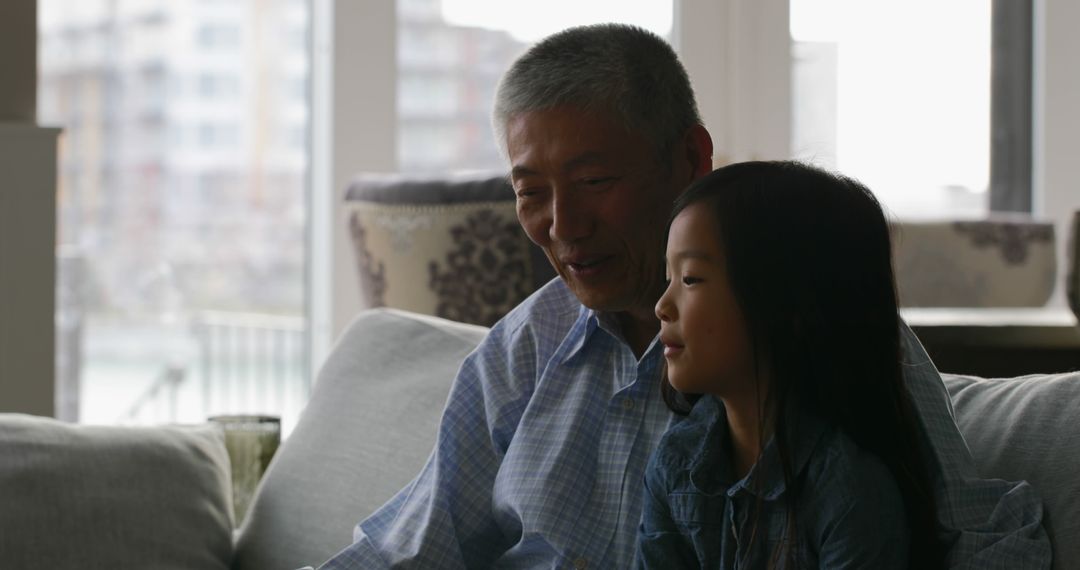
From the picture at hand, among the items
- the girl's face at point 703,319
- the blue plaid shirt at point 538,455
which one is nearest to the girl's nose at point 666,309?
the girl's face at point 703,319

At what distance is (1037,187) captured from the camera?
4777 millimetres

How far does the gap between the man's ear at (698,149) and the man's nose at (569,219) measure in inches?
5.1

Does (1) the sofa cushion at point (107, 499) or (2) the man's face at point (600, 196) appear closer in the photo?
(2) the man's face at point (600, 196)

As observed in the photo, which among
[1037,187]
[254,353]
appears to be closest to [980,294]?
[1037,187]

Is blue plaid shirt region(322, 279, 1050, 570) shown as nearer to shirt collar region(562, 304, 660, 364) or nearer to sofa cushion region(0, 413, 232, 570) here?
shirt collar region(562, 304, 660, 364)

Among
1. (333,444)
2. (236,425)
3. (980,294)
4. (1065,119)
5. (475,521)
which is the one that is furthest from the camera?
(1065,119)

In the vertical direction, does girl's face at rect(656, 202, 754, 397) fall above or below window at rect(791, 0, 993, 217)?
below

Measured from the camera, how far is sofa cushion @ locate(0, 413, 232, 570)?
1.67 m

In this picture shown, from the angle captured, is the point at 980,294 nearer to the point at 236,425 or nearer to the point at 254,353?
the point at 254,353

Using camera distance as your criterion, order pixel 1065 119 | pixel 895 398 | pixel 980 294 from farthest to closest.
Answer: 1. pixel 1065 119
2. pixel 980 294
3. pixel 895 398

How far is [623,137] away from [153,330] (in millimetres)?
3069

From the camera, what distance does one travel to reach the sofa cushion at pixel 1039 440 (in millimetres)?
1145

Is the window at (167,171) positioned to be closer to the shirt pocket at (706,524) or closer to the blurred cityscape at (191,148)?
the blurred cityscape at (191,148)

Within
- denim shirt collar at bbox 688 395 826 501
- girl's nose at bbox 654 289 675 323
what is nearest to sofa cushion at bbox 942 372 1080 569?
denim shirt collar at bbox 688 395 826 501
